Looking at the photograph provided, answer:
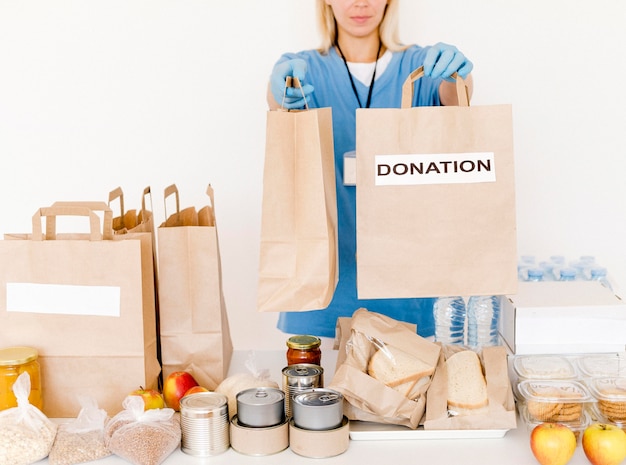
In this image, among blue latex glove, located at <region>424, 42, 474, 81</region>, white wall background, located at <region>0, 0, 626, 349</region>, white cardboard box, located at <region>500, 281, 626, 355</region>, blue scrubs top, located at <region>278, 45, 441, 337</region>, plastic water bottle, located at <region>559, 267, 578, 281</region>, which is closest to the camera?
white cardboard box, located at <region>500, 281, 626, 355</region>

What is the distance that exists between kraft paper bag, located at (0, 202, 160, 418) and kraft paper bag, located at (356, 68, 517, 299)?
1.37ft

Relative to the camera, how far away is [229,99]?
265 cm

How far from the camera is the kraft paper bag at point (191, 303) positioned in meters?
1.31

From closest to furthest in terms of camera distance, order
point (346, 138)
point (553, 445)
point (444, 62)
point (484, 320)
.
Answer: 1. point (553, 445)
2. point (444, 62)
3. point (484, 320)
4. point (346, 138)

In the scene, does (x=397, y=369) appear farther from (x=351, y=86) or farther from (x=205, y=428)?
(x=351, y=86)

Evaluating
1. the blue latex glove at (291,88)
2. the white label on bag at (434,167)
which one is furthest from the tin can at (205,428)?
the blue latex glove at (291,88)

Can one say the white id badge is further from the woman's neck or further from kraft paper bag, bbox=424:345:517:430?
kraft paper bag, bbox=424:345:517:430

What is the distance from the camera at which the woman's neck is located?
80.7 inches

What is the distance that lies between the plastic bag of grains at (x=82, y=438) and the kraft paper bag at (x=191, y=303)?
0.19 meters

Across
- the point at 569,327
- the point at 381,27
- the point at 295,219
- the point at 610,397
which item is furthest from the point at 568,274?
the point at 381,27

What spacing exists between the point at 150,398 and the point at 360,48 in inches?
50.0

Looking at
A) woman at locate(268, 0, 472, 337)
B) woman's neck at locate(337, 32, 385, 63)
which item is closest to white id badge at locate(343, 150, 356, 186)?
woman at locate(268, 0, 472, 337)

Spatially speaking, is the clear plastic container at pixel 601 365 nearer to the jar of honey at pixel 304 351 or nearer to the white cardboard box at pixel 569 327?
the white cardboard box at pixel 569 327

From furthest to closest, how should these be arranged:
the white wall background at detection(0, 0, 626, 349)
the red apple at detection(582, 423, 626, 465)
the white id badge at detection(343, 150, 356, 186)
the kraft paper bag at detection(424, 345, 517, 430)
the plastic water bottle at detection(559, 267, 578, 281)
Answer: the white wall background at detection(0, 0, 626, 349), the white id badge at detection(343, 150, 356, 186), the plastic water bottle at detection(559, 267, 578, 281), the kraft paper bag at detection(424, 345, 517, 430), the red apple at detection(582, 423, 626, 465)
